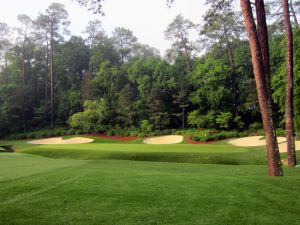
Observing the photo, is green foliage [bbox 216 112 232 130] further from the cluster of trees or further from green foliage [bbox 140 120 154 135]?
green foliage [bbox 140 120 154 135]

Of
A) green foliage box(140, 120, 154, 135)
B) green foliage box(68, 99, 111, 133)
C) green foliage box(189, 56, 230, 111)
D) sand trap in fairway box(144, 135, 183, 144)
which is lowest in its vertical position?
sand trap in fairway box(144, 135, 183, 144)

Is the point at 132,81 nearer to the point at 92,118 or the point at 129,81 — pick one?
the point at 129,81

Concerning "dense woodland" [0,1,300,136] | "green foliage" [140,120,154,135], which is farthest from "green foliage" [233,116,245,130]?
"green foliage" [140,120,154,135]

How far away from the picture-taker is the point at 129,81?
3953 centimetres

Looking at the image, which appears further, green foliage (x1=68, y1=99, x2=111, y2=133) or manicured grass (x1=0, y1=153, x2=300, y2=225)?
green foliage (x1=68, y1=99, x2=111, y2=133)

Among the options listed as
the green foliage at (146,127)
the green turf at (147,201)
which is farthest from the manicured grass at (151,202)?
the green foliage at (146,127)

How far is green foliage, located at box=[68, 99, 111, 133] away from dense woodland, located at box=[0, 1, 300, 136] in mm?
117

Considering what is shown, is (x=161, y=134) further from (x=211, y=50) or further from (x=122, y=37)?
(x=122, y=37)

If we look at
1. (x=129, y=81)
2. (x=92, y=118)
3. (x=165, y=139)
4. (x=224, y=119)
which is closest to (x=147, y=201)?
(x=165, y=139)

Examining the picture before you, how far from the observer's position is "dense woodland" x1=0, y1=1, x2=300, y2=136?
3194cm

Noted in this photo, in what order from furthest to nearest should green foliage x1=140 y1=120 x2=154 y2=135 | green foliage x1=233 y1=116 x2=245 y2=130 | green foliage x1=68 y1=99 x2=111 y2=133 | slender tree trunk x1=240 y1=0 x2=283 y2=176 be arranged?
1. green foliage x1=68 y1=99 x2=111 y2=133
2. green foliage x1=140 y1=120 x2=154 y2=135
3. green foliage x1=233 y1=116 x2=245 y2=130
4. slender tree trunk x1=240 y1=0 x2=283 y2=176

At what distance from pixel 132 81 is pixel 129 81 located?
1.96 metres

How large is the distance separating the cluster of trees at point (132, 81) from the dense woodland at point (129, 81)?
0.12 meters

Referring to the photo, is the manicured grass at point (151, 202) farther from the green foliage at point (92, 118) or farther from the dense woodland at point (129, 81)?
the green foliage at point (92, 118)
